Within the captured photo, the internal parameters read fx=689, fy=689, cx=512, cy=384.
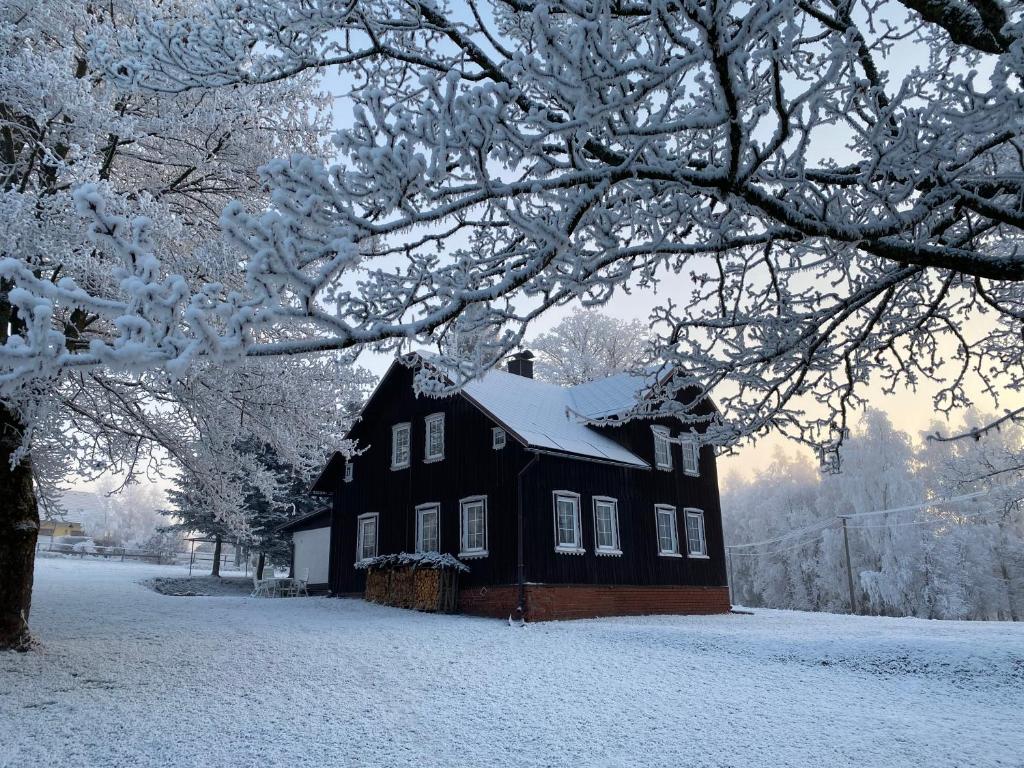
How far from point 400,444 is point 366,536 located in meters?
3.31

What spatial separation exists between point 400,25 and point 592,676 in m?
8.35

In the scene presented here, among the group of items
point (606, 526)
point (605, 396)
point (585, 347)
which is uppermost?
point (585, 347)

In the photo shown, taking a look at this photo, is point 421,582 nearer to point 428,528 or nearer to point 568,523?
point 428,528

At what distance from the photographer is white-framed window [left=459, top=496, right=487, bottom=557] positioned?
19047 millimetres

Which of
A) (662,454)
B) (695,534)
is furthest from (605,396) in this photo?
(695,534)

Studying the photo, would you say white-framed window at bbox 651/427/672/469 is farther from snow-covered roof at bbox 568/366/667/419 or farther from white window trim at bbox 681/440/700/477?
snow-covered roof at bbox 568/366/667/419

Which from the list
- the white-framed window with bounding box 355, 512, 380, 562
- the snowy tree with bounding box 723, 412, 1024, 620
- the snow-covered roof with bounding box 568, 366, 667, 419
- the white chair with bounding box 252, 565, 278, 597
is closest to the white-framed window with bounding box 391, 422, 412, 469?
the white-framed window with bounding box 355, 512, 380, 562

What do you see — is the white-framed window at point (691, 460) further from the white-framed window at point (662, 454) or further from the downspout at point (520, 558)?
the downspout at point (520, 558)

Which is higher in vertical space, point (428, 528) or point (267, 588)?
point (428, 528)

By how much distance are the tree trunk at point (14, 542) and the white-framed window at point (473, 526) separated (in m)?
11.1

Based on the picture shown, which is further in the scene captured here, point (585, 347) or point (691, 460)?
point (585, 347)

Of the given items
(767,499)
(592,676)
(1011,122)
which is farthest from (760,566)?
(1011,122)

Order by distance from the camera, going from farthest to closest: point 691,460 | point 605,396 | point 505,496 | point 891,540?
1. point 891,540
2. point 605,396
3. point 691,460
4. point 505,496

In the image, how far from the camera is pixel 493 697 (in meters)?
8.19
